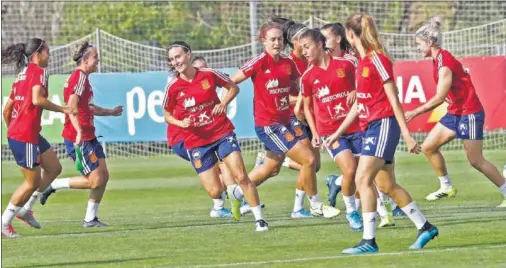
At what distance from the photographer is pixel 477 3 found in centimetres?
3325

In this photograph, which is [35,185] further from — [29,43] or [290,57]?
[290,57]

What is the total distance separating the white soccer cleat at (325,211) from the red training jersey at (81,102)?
2664 millimetres

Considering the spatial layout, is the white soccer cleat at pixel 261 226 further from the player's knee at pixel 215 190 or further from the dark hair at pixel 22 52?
the dark hair at pixel 22 52

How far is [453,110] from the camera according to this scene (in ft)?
54.1

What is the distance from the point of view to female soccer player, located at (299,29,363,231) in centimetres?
1424

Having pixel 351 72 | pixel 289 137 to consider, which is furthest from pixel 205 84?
pixel 351 72

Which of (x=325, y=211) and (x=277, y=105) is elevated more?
(x=277, y=105)

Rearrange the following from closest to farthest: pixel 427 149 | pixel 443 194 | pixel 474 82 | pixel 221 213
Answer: pixel 221 213, pixel 427 149, pixel 443 194, pixel 474 82

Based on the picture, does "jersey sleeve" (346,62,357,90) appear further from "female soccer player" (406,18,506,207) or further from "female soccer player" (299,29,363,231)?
"female soccer player" (406,18,506,207)

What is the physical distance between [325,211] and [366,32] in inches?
163

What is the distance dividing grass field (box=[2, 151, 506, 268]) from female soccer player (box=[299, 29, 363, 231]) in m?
0.63

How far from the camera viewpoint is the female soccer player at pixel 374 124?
1176 centimetres

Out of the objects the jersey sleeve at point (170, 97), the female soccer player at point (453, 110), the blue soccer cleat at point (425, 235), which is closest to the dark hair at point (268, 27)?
the jersey sleeve at point (170, 97)

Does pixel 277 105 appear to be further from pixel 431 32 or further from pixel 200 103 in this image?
pixel 431 32
